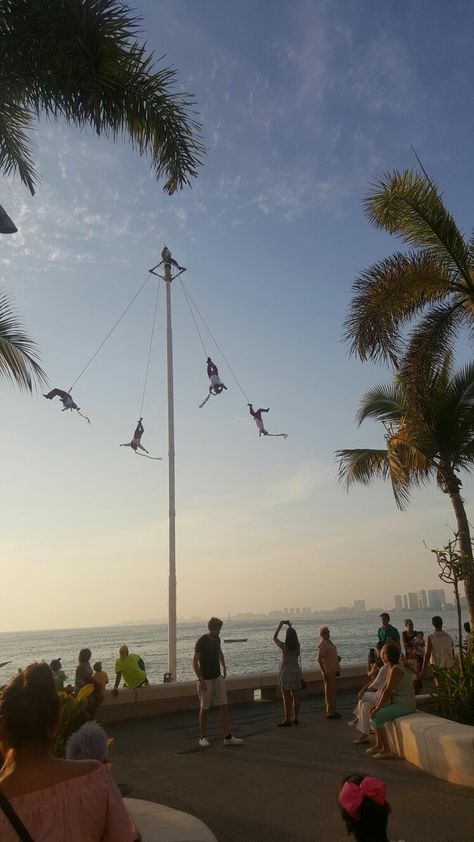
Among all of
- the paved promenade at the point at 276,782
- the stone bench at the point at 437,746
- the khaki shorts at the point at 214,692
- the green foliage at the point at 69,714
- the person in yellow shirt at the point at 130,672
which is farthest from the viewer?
the person in yellow shirt at the point at 130,672

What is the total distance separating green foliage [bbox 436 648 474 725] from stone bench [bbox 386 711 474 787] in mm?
1094

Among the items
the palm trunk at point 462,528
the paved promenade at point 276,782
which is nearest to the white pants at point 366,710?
→ the paved promenade at point 276,782

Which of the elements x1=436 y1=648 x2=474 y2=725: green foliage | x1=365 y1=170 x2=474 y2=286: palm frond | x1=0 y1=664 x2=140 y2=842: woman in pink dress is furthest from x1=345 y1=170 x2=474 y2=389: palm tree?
x1=0 y1=664 x2=140 y2=842: woman in pink dress

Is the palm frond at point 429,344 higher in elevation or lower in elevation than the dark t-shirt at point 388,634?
higher

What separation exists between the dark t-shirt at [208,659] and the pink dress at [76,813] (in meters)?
7.15

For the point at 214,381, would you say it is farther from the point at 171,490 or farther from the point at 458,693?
the point at 458,693

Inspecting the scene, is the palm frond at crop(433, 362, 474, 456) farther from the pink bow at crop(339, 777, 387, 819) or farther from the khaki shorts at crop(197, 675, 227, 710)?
the pink bow at crop(339, 777, 387, 819)

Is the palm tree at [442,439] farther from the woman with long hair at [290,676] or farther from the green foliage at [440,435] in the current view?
the woman with long hair at [290,676]

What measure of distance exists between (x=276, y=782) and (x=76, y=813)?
215 inches

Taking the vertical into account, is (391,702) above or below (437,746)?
above

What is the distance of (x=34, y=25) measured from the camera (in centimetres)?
690

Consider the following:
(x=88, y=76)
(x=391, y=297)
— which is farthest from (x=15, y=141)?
(x=391, y=297)

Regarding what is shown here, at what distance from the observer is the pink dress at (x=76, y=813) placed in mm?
2004

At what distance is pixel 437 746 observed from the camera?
21.5 feet
